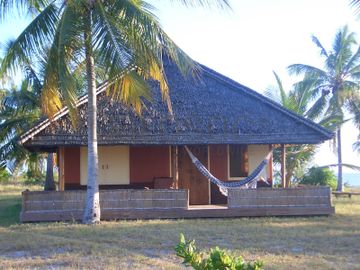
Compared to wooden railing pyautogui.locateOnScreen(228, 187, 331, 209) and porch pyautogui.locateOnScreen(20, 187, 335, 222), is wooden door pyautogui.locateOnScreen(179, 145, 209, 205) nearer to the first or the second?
porch pyautogui.locateOnScreen(20, 187, 335, 222)

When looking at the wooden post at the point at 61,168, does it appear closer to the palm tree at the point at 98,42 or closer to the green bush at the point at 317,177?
the palm tree at the point at 98,42

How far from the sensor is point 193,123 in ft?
46.9

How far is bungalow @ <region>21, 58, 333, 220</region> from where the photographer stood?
45.3 feet

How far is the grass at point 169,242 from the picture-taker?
26.3 feet

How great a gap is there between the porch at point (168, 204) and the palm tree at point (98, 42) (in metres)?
2.58

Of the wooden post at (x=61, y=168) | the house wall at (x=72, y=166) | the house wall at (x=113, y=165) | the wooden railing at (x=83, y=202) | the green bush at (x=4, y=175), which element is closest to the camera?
the wooden railing at (x=83, y=202)

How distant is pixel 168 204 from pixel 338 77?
49.7ft

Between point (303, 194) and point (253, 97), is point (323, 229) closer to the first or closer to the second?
point (303, 194)

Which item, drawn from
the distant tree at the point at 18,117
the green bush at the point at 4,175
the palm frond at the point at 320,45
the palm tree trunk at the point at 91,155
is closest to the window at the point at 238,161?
the palm tree trunk at the point at 91,155

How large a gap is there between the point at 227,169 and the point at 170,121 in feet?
8.60

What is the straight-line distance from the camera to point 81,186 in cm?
1509

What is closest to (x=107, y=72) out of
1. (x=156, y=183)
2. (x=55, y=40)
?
(x=55, y=40)

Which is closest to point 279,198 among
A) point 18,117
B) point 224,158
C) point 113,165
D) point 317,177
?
point 224,158

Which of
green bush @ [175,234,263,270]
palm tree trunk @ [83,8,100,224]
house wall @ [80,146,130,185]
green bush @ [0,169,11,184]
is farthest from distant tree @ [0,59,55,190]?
green bush @ [175,234,263,270]
